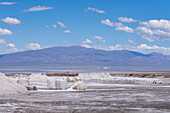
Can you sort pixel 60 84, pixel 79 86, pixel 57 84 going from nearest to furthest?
pixel 79 86
pixel 60 84
pixel 57 84

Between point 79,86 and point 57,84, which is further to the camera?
point 57,84

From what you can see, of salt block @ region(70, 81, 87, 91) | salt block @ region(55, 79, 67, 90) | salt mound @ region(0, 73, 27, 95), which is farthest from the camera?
salt block @ region(55, 79, 67, 90)

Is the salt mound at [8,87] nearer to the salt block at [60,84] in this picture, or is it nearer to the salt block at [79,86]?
the salt block at [79,86]

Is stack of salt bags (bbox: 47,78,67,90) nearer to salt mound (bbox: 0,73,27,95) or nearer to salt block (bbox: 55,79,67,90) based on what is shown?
salt block (bbox: 55,79,67,90)

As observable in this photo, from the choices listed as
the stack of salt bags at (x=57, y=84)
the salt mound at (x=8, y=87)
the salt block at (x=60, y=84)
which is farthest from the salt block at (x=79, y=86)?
the salt mound at (x=8, y=87)

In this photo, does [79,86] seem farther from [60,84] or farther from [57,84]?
[57,84]

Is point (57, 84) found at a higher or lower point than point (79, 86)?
higher

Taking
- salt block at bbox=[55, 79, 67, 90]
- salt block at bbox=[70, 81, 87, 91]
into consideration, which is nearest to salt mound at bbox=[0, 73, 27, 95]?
salt block at bbox=[70, 81, 87, 91]

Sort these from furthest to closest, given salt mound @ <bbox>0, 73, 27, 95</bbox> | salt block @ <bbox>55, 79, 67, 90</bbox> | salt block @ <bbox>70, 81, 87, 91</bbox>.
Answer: salt block @ <bbox>55, 79, 67, 90</bbox>
salt block @ <bbox>70, 81, 87, 91</bbox>
salt mound @ <bbox>0, 73, 27, 95</bbox>

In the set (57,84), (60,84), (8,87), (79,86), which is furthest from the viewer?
(57,84)

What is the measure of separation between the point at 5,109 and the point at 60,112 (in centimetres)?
224

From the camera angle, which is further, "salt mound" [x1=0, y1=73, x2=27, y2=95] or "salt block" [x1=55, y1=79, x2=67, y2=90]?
"salt block" [x1=55, y1=79, x2=67, y2=90]

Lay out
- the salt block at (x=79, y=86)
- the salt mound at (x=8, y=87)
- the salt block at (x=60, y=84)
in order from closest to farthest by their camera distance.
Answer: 1. the salt mound at (x=8, y=87)
2. the salt block at (x=79, y=86)
3. the salt block at (x=60, y=84)

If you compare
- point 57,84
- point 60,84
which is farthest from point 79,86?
point 57,84
